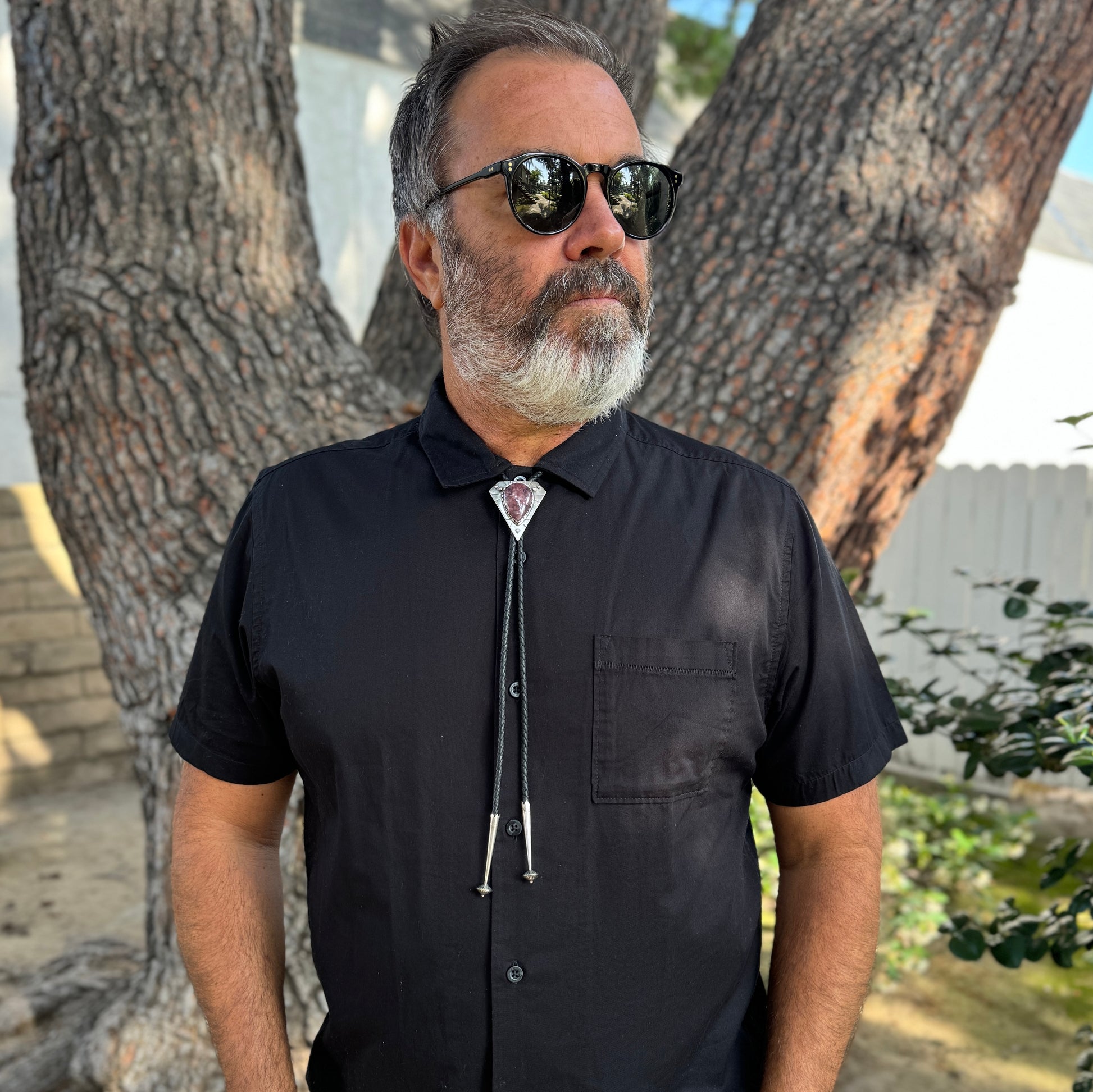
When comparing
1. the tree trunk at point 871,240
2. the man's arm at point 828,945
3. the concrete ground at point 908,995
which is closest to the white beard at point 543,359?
the man's arm at point 828,945

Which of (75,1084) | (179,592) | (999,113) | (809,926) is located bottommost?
(75,1084)

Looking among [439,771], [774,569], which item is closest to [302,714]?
[439,771]

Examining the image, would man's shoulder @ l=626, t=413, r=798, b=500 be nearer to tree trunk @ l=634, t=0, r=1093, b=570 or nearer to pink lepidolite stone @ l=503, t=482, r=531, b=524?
pink lepidolite stone @ l=503, t=482, r=531, b=524

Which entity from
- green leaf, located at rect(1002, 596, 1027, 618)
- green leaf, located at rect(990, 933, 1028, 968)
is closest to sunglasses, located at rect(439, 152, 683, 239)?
green leaf, located at rect(1002, 596, 1027, 618)

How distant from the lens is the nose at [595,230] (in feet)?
4.85

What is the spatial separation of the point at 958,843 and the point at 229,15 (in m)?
3.99

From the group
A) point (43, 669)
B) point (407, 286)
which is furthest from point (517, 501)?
point (43, 669)

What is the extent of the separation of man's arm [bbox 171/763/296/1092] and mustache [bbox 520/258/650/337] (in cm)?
80

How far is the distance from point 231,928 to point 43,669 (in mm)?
5386

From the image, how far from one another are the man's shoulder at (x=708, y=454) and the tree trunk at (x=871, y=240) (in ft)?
3.33

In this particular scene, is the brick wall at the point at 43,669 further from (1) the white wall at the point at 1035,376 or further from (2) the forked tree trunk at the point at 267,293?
(1) the white wall at the point at 1035,376

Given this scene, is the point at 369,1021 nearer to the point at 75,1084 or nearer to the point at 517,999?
the point at 517,999

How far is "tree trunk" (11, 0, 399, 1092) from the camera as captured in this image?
99.3 inches

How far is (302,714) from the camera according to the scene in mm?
1401
